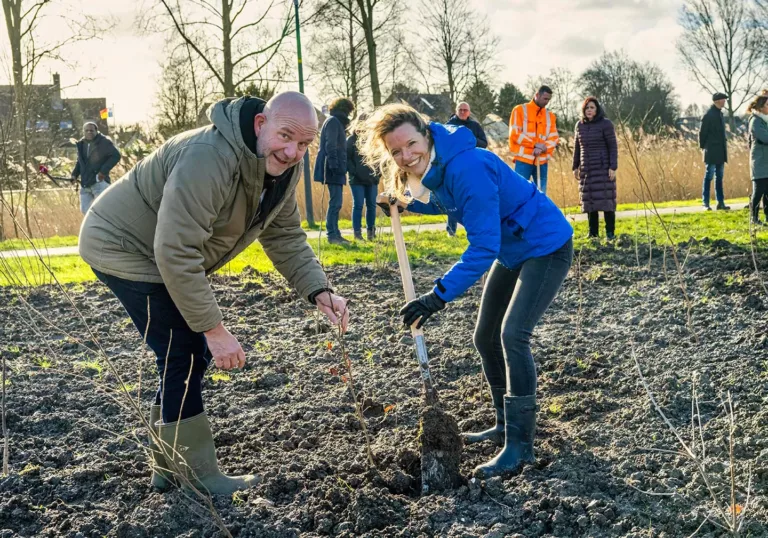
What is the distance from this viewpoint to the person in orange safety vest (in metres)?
10.1

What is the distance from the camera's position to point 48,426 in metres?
4.02

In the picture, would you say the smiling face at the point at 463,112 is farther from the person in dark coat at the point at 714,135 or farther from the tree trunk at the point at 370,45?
the tree trunk at the point at 370,45

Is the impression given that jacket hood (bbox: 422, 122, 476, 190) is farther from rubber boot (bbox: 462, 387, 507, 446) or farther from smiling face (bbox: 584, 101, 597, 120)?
smiling face (bbox: 584, 101, 597, 120)

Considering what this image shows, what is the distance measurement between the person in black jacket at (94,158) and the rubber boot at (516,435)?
10.3 m

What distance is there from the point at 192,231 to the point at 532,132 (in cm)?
804

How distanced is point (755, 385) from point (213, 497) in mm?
2717

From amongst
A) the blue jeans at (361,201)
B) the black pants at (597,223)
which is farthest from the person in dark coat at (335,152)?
the black pants at (597,223)

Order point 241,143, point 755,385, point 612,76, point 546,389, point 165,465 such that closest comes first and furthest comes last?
point 241,143 < point 165,465 < point 755,385 < point 546,389 < point 612,76

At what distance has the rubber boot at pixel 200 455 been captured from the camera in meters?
3.10

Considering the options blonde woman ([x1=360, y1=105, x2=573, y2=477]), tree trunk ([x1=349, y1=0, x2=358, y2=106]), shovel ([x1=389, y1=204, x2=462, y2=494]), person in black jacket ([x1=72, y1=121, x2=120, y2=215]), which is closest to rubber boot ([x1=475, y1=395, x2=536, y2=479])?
blonde woman ([x1=360, y1=105, x2=573, y2=477])

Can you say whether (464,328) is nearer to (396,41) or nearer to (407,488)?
(407,488)

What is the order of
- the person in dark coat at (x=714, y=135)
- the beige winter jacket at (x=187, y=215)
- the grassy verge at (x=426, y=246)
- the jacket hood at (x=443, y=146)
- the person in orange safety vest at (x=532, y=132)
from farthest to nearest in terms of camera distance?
the person in dark coat at (x=714, y=135)
the person in orange safety vest at (x=532, y=132)
the grassy verge at (x=426, y=246)
the jacket hood at (x=443, y=146)
the beige winter jacket at (x=187, y=215)

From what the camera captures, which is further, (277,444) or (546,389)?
(546,389)

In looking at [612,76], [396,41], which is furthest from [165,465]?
[612,76]
